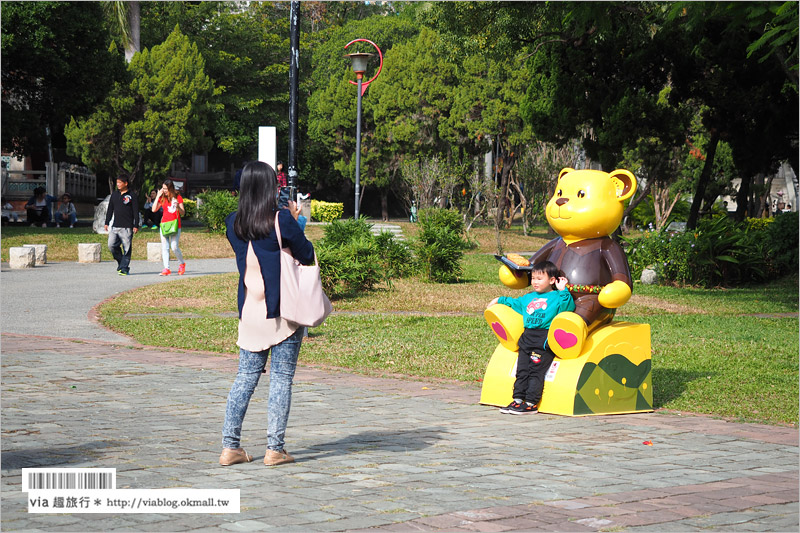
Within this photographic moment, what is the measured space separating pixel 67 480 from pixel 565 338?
3.95 m

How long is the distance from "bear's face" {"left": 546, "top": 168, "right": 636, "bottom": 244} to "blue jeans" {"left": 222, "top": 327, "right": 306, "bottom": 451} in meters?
3.13

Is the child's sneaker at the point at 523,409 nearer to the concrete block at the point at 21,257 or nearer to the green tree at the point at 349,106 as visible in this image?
the concrete block at the point at 21,257

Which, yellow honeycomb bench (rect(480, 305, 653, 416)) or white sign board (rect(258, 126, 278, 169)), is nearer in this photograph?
yellow honeycomb bench (rect(480, 305, 653, 416))

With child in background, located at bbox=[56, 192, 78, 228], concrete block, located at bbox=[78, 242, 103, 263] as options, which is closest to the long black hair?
concrete block, located at bbox=[78, 242, 103, 263]

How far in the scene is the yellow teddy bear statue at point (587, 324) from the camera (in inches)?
290

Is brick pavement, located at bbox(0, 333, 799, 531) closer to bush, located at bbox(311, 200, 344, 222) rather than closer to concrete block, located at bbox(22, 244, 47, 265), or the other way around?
concrete block, located at bbox(22, 244, 47, 265)

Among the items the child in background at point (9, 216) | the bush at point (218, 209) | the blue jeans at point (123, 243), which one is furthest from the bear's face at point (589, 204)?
the child in background at point (9, 216)

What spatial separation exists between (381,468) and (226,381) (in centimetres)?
333

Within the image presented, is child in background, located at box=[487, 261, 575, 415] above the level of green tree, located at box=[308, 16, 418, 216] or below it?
below

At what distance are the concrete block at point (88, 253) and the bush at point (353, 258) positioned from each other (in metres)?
7.38

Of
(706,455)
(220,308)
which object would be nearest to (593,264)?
(706,455)

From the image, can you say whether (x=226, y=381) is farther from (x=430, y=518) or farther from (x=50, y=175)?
(x=50, y=175)

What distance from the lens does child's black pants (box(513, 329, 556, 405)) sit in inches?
294

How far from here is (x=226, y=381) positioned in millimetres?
8531
